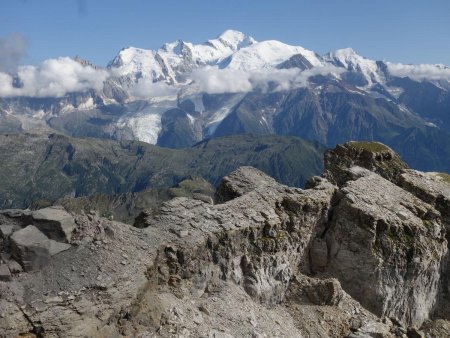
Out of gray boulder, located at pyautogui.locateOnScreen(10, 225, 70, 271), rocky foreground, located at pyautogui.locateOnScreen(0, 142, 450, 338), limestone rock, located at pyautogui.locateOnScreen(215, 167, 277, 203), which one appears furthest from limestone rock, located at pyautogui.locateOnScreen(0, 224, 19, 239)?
limestone rock, located at pyautogui.locateOnScreen(215, 167, 277, 203)

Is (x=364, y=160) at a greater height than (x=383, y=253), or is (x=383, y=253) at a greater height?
(x=364, y=160)

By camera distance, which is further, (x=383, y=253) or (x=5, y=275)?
(x=383, y=253)

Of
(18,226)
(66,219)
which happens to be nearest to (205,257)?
(66,219)

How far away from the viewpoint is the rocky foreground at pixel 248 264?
25.0 metres

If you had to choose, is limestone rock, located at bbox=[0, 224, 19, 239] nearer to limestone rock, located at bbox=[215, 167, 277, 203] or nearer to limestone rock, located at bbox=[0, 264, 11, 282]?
limestone rock, located at bbox=[0, 264, 11, 282]

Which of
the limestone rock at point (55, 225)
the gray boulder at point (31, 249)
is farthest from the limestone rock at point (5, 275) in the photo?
the limestone rock at point (55, 225)

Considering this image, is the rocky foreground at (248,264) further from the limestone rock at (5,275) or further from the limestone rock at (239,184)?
the limestone rock at (239,184)

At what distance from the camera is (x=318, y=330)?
115 feet

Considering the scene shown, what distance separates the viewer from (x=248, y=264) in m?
35.8

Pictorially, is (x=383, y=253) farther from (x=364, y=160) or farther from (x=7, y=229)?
(x=7, y=229)

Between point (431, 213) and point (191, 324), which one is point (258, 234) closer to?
point (191, 324)

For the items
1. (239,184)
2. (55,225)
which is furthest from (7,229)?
(239,184)

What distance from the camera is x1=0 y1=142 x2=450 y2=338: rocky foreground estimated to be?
25.0 m

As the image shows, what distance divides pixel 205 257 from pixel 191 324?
5825 mm
